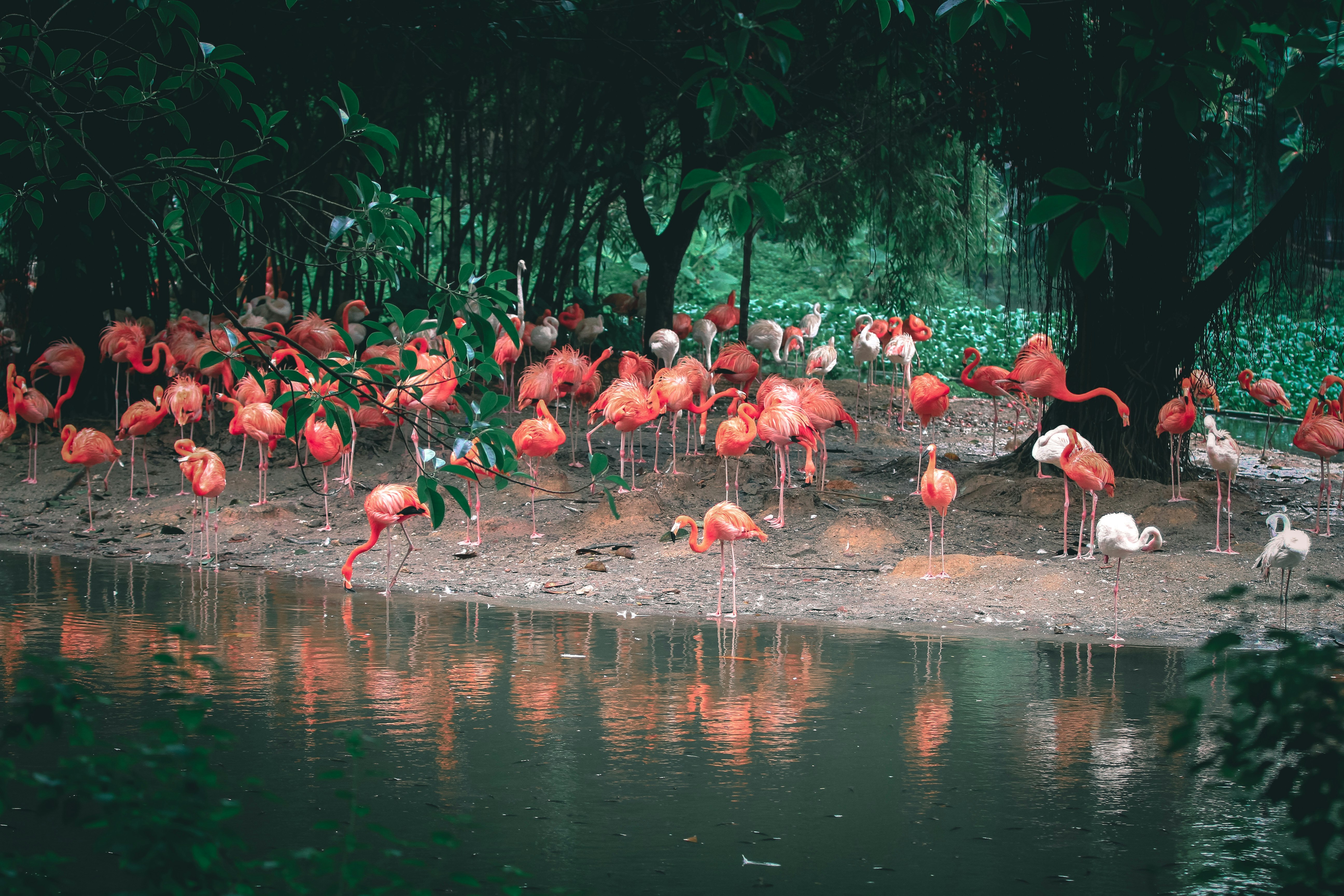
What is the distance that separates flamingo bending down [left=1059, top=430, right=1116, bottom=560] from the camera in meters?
7.71

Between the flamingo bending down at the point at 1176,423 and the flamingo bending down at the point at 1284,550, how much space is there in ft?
6.60

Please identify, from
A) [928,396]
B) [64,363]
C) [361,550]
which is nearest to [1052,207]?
[361,550]

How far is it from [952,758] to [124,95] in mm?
Result: 3565

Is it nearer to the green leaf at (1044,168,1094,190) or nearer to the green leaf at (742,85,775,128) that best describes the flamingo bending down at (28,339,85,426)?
the green leaf at (742,85,775,128)

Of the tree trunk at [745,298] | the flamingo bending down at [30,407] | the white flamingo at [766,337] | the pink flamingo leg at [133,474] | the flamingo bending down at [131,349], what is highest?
the tree trunk at [745,298]

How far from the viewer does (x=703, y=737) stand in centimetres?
468

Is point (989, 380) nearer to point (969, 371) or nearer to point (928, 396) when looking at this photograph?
point (969, 371)

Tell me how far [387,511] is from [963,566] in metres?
3.59

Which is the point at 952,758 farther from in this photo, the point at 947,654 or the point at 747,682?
the point at 947,654

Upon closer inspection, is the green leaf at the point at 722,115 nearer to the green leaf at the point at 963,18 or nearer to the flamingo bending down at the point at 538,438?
the green leaf at the point at 963,18

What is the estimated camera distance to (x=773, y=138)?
42.5ft

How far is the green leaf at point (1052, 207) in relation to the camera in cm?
236

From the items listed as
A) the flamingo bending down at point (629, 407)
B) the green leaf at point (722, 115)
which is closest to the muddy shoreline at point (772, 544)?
the flamingo bending down at point (629, 407)

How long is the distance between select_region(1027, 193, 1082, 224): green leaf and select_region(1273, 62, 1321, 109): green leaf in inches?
23.3
